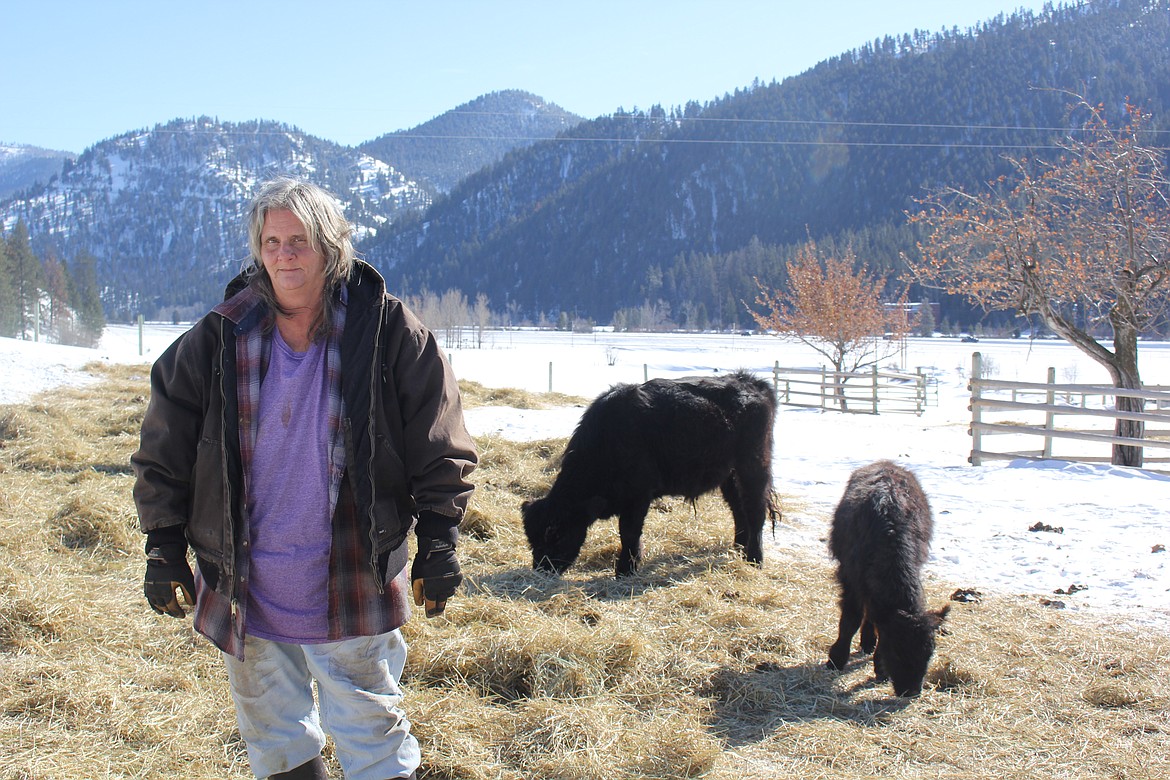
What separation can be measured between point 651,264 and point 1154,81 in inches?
3491

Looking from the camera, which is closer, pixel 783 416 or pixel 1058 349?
pixel 783 416

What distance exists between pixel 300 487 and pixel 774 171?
160525 mm

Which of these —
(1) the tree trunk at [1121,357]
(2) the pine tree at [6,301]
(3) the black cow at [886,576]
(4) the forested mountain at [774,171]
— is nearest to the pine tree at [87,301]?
(2) the pine tree at [6,301]

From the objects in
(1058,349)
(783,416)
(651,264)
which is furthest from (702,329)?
(783,416)

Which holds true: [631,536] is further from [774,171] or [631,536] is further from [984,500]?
[774,171]

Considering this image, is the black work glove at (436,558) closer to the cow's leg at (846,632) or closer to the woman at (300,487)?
the woman at (300,487)

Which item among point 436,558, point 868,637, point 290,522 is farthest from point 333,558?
point 868,637

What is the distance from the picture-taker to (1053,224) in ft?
48.1

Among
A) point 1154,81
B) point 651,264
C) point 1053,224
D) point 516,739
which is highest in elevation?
point 1154,81

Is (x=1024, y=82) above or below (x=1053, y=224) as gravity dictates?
above

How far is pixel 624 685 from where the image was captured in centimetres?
411

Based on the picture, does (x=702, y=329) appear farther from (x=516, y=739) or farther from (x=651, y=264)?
(x=516, y=739)

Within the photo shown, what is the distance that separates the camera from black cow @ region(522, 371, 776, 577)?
617 cm

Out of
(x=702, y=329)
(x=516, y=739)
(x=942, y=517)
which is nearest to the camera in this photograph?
(x=516, y=739)
